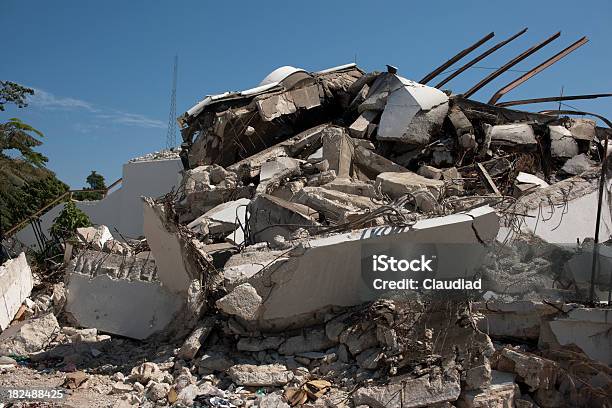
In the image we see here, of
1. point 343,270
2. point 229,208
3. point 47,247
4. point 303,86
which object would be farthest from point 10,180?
point 343,270

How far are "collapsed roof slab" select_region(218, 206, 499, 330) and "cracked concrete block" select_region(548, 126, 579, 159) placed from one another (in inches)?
193

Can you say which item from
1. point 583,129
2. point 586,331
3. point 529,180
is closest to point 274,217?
point 586,331

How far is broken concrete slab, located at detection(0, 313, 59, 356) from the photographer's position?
A: 221 inches

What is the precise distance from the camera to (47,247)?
8.96 metres

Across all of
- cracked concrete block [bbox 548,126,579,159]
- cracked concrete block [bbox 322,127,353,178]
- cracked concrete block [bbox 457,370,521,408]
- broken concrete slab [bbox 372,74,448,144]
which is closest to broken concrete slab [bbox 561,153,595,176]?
cracked concrete block [bbox 548,126,579,159]

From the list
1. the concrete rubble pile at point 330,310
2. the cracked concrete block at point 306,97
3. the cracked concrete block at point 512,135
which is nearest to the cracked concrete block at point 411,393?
the concrete rubble pile at point 330,310

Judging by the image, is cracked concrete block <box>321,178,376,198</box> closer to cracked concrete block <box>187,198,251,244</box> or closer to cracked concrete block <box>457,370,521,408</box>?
cracked concrete block <box>187,198,251,244</box>

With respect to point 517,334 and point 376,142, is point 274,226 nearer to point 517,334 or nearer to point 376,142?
point 517,334

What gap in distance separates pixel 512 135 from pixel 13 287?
7440mm

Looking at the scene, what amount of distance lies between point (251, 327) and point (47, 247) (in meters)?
5.33

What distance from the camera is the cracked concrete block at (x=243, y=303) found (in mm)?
4793

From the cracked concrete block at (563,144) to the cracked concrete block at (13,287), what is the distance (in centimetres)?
787

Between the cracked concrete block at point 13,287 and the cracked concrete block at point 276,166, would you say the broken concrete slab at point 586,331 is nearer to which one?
the cracked concrete block at point 276,166

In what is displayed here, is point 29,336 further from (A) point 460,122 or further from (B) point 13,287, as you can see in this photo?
(A) point 460,122
